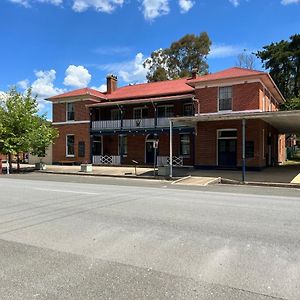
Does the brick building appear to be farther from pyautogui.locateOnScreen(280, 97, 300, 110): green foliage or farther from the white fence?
pyautogui.locateOnScreen(280, 97, 300, 110): green foliage

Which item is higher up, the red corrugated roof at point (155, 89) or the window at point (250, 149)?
the red corrugated roof at point (155, 89)

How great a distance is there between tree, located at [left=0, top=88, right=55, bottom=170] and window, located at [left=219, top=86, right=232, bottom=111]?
1389 centimetres

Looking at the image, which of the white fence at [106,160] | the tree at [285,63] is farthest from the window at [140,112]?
the tree at [285,63]

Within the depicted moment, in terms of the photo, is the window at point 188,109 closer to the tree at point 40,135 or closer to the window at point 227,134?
the window at point 227,134

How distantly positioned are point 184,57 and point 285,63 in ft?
52.7

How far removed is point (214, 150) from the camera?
2581cm

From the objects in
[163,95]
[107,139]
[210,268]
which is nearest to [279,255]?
[210,268]

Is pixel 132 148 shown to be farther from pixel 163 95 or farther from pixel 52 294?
pixel 52 294

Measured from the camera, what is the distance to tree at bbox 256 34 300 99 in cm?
4450

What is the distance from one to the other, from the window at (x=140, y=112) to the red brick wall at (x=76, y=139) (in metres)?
4.24

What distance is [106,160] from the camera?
32000 mm

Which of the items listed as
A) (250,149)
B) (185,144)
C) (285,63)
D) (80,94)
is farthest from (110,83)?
(285,63)

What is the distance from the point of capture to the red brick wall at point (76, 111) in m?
33.0

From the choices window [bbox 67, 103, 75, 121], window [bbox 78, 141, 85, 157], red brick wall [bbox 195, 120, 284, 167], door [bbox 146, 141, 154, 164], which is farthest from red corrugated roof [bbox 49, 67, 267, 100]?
window [bbox 78, 141, 85, 157]
